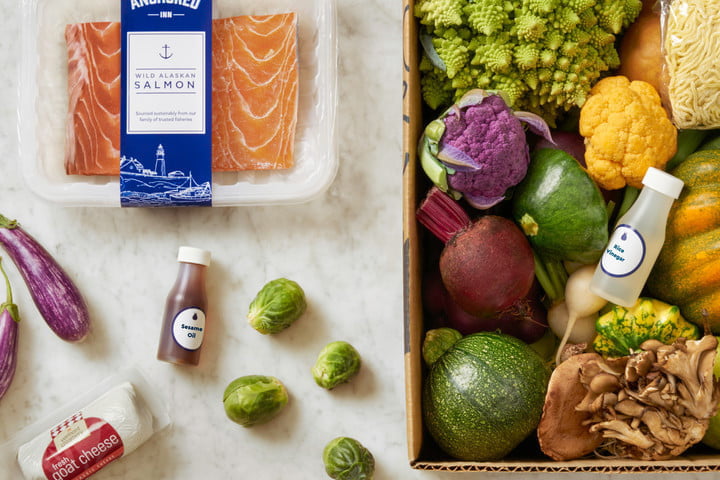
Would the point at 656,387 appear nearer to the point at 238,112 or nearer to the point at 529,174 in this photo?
the point at 529,174

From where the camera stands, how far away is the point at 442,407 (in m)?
1.02

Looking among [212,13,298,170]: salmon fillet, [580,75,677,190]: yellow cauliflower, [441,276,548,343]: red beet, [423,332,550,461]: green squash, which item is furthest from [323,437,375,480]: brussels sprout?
[580,75,677,190]: yellow cauliflower

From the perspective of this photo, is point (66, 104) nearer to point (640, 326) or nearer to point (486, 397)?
point (486, 397)

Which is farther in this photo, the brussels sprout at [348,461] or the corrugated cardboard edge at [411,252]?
the brussels sprout at [348,461]

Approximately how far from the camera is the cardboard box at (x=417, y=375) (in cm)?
95

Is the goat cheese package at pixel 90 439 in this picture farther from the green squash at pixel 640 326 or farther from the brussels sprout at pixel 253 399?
the green squash at pixel 640 326

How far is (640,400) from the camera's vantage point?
94 cm

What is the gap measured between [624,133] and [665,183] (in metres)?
0.10

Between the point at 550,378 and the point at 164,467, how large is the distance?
0.67m

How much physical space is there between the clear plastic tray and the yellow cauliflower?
0.42 meters

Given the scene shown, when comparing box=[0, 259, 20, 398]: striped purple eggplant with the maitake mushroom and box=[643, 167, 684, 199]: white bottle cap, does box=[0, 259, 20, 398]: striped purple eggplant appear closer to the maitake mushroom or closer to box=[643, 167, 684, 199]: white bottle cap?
the maitake mushroom

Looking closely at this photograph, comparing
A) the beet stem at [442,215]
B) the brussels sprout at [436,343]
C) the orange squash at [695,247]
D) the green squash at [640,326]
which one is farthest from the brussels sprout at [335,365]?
the orange squash at [695,247]

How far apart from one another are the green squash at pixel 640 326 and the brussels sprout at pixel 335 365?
398 mm

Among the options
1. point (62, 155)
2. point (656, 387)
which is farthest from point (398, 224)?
point (62, 155)
